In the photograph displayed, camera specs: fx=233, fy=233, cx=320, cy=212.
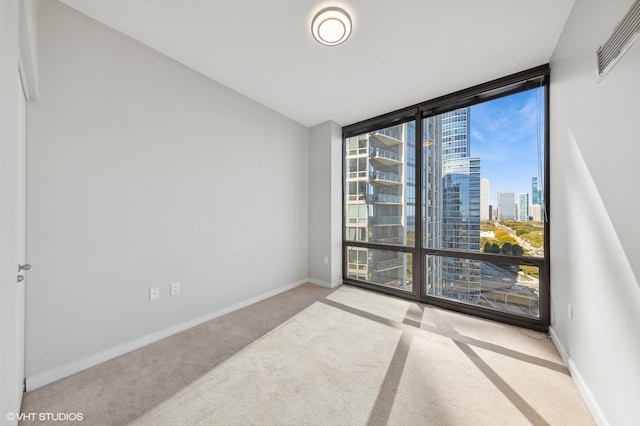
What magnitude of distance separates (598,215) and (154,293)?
324 centimetres

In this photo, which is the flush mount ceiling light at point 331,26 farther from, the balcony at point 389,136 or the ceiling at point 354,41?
the balcony at point 389,136

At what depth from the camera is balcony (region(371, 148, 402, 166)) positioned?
3.36 m

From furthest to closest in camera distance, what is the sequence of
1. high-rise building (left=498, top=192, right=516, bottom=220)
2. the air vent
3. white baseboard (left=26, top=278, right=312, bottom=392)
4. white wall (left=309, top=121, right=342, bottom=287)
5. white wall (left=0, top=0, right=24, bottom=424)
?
1. white wall (left=309, top=121, right=342, bottom=287)
2. high-rise building (left=498, top=192, right=516, bottom=220)
3. white baseboard (left=26, top=278, right=312, bottom=392)
4. the air vent
5. white wall (left=0, top=0, right=24, bottom=424)


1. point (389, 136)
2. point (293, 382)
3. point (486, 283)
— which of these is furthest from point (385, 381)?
point (389, 136)

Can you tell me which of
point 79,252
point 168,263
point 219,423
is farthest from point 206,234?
point 219,423

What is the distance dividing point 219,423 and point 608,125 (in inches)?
104

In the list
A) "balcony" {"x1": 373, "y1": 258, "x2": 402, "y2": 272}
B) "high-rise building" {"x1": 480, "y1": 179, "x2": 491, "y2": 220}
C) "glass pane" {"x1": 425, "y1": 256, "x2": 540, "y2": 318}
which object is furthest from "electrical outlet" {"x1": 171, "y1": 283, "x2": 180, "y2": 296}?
"high-rise building" {"x1": 480, "y1": 179, "x2": 491, "y2": 220}

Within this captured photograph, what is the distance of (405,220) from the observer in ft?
10.6

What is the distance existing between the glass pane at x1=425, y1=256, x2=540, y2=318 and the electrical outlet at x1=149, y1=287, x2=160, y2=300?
2.98 meters

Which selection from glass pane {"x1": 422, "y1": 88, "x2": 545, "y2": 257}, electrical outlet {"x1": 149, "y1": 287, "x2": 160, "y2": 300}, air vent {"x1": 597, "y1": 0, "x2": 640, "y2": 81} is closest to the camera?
air vent {"x1": 597, "y1": 0, "x2": 640, "y2": 81}

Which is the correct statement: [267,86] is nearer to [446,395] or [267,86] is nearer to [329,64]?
[329,64]

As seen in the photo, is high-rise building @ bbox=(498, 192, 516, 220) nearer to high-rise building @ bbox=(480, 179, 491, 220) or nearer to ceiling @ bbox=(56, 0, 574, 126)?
high-rise building @ bbox=(480, 179, 491, 220)

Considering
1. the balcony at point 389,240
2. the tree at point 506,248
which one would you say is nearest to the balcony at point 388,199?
the balcony at point 389,240

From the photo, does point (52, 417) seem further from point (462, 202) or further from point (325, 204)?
point (462, 202)
